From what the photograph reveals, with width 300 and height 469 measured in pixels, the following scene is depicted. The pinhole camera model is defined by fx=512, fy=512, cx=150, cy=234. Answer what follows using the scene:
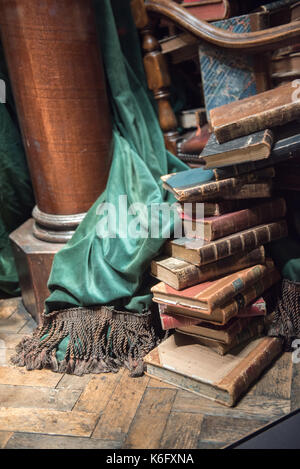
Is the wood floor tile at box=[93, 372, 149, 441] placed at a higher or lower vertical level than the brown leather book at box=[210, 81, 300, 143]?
lower

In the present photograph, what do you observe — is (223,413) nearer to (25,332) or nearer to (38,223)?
(25,332)

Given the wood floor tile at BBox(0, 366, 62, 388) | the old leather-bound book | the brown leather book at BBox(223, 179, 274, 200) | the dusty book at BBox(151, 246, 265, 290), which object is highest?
the old leather-bound book

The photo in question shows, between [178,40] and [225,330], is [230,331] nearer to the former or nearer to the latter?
[225,330]

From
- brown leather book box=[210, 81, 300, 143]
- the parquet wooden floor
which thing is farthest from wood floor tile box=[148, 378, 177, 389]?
brown leather book box=[210, 81, 300, 143]

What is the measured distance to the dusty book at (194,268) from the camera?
156 centimetres

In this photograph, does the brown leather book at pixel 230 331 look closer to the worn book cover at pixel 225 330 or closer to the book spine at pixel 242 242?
the worn book cover at pixel 225 330

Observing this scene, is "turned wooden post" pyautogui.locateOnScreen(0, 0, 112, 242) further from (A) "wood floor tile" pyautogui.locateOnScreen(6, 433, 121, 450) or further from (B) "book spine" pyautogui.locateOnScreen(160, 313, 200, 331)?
(A) "wood floor tile" pyautogui.locateOnScreen(6, 433, 121, 450)

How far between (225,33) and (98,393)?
4.30ft

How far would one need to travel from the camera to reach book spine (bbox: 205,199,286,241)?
1.58m

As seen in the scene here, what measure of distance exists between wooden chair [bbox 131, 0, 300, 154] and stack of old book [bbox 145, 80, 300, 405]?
0.20 m

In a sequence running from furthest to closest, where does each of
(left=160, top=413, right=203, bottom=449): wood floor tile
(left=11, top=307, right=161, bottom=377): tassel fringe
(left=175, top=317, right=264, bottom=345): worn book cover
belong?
1. (left=11, top=307, right=161, bottom=377): tassel fringe
2. (left=175, top=317, right=264, bottom=345): worn book cover
3. (left=160, top=413, right=203, bottom=449): wood floor tile

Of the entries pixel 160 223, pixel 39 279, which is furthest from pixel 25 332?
pixel 160 223

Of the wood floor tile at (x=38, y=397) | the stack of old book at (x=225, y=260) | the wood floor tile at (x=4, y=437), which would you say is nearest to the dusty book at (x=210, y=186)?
the stack of old book at (x=225, y=260)

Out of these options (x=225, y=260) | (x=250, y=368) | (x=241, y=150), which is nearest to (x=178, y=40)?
(x=241, y=150)
